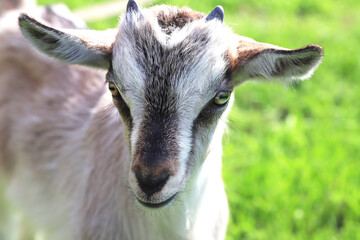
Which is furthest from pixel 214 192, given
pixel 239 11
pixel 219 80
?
pixel 239 11

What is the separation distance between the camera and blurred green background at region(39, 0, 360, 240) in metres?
5.04

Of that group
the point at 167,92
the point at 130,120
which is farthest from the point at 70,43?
the point at 167,92

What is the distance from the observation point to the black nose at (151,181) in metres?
2.88

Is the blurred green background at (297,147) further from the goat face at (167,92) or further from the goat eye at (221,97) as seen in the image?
the goat face at (167,92)

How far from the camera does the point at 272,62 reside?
10.4 ft

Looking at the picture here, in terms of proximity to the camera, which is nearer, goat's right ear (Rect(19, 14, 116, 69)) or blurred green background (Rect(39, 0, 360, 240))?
goat's right ear (Rect(19, 14, 116, 69))

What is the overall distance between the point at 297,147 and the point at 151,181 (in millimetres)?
3239

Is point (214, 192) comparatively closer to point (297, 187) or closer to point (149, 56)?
point (149, 56)

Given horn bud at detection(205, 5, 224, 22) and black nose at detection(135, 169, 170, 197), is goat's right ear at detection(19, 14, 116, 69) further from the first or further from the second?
black nose at detection(135, 169, 170, 197)

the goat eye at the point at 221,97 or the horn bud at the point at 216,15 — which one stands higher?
the horn bud at the point at 216,15

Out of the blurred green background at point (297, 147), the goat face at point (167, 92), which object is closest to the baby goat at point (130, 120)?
the goat face at point (167, 92)

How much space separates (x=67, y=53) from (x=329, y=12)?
630 cm

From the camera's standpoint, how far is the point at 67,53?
332 cm

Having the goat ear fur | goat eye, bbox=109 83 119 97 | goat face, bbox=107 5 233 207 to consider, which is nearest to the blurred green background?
the goat ear fur
